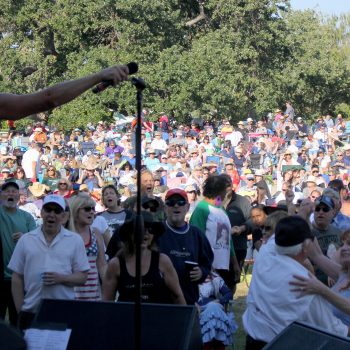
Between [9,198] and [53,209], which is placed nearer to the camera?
[53,209]

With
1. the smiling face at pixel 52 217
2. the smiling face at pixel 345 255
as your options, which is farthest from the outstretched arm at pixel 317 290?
the smiling face at pixel 52 217

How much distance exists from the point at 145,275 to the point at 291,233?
1.34 meters

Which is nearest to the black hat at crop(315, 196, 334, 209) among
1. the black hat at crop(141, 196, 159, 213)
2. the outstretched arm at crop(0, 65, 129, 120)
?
the black hat at crop(141, 196, 159, 213)

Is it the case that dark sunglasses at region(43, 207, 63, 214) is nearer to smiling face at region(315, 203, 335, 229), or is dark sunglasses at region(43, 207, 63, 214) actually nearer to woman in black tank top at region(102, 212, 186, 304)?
woman in black tank top at region(102, 212, 186, 304)

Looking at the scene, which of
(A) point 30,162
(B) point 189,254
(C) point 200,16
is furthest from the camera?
(C) point 200,16

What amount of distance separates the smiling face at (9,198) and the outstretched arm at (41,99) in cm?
510

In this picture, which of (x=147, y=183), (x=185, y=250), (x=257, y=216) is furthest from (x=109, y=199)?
(x=185, y=250)

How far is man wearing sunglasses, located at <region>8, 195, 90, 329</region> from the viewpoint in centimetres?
672

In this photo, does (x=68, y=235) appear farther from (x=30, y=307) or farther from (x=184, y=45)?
(x=184, y=45)

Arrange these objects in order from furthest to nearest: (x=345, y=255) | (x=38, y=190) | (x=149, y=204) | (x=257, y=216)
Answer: (x=38, y=190), (x=257, y=216), (x=149, y=204), (x=345, y=255)

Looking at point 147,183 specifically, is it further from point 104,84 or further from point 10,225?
point 104,84

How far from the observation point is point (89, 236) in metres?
7.67

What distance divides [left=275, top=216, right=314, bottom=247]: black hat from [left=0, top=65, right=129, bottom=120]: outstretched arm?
212cm

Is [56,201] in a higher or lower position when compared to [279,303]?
higher
